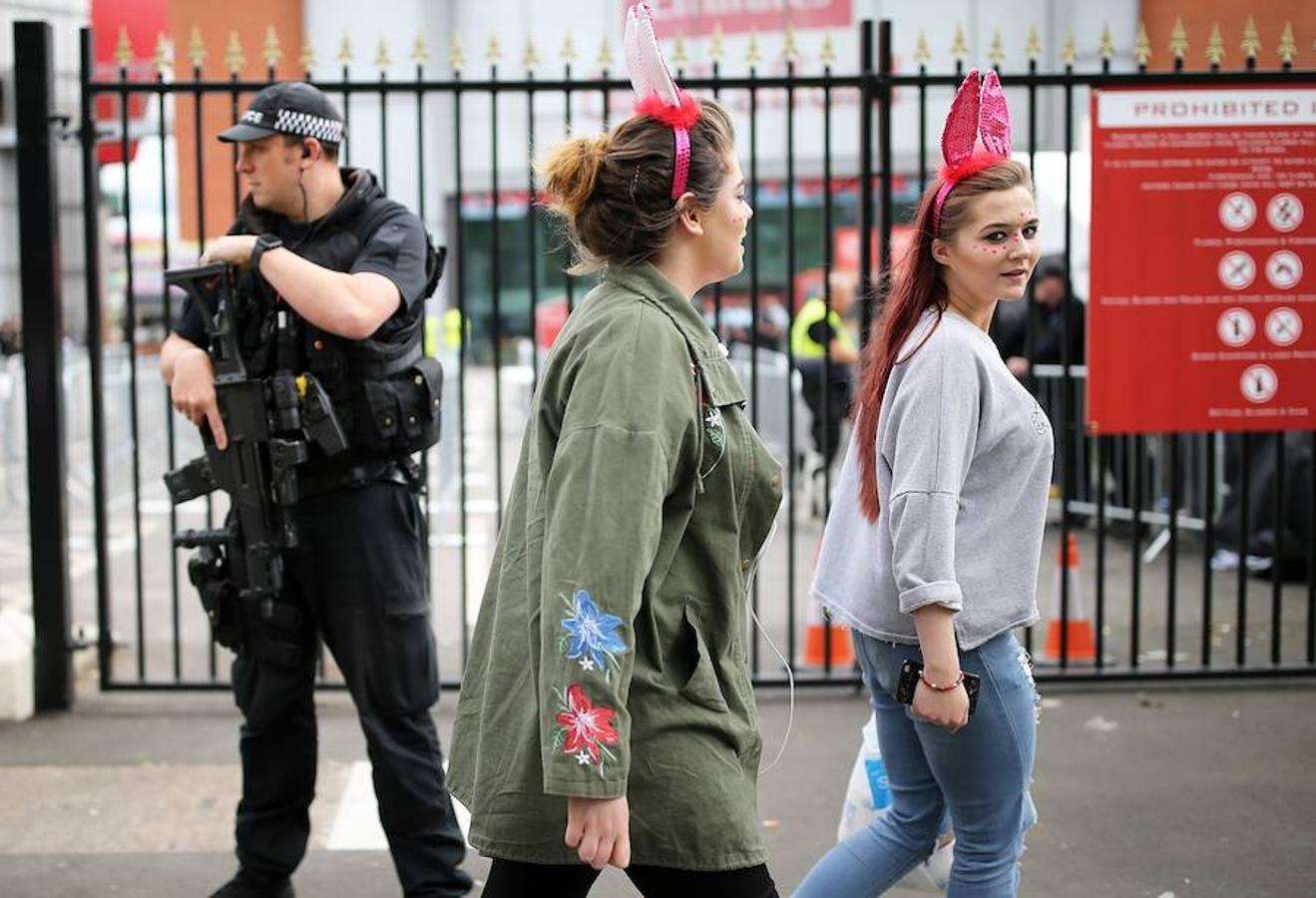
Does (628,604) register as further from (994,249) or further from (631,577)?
(994,249)

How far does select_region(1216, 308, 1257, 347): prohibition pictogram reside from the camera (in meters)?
5.99

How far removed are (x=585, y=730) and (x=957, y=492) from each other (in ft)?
3.15

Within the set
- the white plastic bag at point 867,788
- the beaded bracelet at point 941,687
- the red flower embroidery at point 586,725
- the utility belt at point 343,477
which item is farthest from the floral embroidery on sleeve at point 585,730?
the utility belt at point 343,477

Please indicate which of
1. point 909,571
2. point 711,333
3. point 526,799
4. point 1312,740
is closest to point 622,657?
point 526,799

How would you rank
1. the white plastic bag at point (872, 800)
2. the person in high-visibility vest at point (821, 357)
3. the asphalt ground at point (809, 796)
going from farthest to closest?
the person in high-visibility vest at point (821, 357), the asphalt ground at point (809, 796), the white plastic bag at point (872, 800)

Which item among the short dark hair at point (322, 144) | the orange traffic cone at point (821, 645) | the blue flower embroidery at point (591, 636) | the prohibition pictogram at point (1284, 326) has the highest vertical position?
the short dark hair at point (322, 144)

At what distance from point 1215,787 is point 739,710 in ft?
10.4

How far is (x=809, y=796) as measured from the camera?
16.9 ft

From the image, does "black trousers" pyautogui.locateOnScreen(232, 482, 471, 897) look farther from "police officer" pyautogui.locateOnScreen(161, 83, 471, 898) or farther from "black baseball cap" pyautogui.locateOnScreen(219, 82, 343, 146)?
"black baseball cap" pyautogui.locateOnScreen(219, 82, 343, 146)

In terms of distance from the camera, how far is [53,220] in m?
5.91

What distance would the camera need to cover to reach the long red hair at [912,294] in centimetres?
315

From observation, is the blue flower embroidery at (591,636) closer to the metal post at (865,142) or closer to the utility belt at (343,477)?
the utility belt at (343,477)

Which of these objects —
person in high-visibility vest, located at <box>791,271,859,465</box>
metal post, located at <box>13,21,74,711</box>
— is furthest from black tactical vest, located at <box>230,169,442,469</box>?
person in high-visibility vest, located at <box>791,271,859,465</box>

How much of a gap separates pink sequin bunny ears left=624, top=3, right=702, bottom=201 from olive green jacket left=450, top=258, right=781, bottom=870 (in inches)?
6.8
